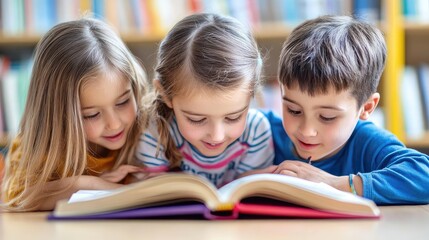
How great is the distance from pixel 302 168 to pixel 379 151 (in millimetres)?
185

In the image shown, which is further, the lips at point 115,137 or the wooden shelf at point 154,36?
the wooden shelf at point 154,36

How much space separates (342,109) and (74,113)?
1.81 feet

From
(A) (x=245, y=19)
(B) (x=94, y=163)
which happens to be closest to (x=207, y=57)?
(B) (x=94, y=163)

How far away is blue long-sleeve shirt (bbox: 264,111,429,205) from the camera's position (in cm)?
113

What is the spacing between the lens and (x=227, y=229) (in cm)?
89

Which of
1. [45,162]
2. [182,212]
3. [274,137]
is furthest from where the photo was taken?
[274,137]

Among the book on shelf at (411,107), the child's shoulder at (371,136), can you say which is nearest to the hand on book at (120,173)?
the child's shoulder at (371,136)

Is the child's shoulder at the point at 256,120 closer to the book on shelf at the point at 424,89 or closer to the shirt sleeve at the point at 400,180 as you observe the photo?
the shirt sleeve at the point at 400,180

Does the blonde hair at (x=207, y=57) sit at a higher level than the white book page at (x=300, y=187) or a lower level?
higher

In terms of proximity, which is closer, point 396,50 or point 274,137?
point 274,137

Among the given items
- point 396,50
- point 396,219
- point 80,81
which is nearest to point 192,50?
point 80,81

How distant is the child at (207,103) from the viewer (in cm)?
121

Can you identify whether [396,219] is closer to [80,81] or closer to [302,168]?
[302,168]

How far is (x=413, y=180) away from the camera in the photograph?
114 centimetres
